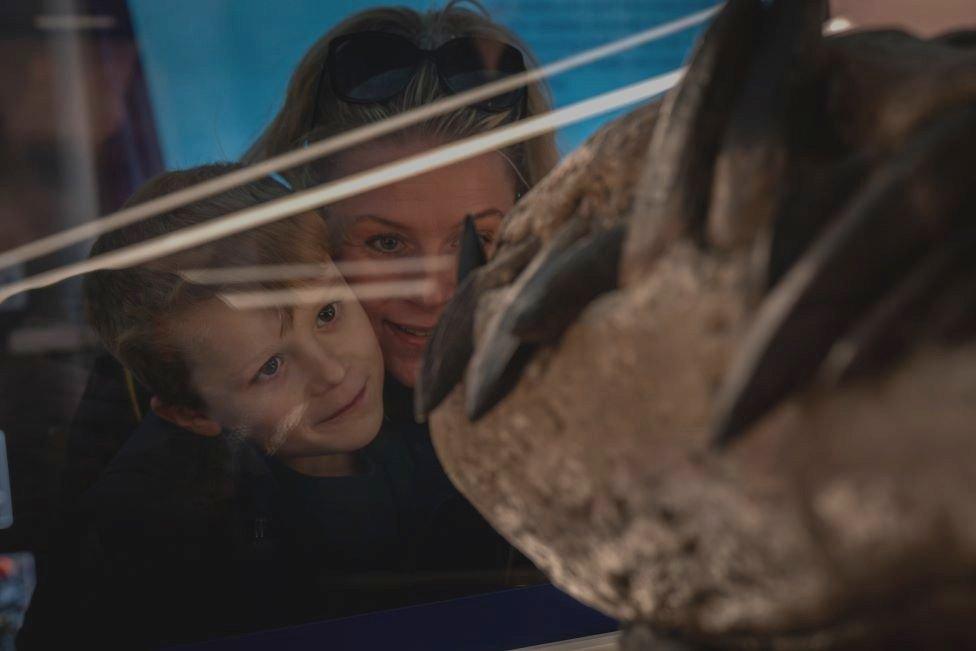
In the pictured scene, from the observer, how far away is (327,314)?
1.75 meters

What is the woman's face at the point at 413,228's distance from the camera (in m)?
1.78

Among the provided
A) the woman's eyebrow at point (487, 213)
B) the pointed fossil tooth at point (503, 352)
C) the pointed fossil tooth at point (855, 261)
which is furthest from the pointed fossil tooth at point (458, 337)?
the woman's eyebrow at point (487, 213)

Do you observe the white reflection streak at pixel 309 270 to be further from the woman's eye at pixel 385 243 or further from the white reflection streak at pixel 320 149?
the white reflection streak at pixel 320 149

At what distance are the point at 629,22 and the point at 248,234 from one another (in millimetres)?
980

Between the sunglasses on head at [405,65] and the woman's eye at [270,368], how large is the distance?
55 cm

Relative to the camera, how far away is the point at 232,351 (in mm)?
1655

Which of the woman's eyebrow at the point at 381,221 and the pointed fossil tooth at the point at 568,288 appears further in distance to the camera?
the woman's eyebrow at the point at 381,221

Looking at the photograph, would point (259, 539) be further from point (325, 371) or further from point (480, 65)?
point (480, 65)

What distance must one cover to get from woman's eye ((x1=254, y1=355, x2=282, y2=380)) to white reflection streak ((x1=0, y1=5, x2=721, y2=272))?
1.10 ft

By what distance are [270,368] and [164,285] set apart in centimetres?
25

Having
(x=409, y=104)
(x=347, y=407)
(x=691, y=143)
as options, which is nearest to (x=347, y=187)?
(x=409, y=104)

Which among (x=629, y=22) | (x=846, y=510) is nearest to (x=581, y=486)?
(x=846, y=510)

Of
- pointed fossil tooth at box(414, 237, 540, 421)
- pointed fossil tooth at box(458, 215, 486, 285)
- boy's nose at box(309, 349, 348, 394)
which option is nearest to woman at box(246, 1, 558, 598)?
boy's nose at box(309, 349, 348, 394)

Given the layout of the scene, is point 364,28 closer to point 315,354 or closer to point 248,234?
point 248,234
